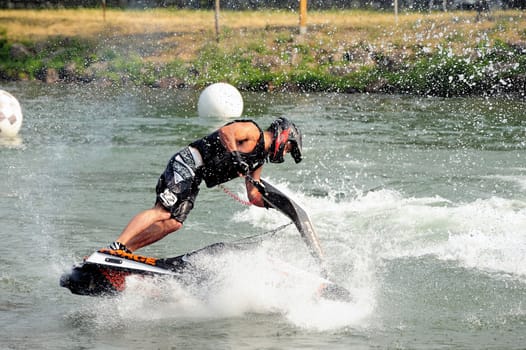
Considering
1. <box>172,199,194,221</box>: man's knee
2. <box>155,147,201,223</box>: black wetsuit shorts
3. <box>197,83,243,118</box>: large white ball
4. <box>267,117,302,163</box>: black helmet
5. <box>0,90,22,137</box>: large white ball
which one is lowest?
<box>197,83,243,118</box>: large white ball

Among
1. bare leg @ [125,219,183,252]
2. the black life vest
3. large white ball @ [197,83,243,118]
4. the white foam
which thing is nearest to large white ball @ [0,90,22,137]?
large white ball @ [197,83,243,118]

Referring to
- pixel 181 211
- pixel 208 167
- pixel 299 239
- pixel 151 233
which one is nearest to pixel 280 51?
pixel 299 239

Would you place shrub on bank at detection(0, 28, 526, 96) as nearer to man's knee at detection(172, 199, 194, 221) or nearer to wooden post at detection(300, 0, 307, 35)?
wooden post at detection(300, 0, 307, 35)

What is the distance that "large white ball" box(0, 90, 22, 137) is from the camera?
670 inches

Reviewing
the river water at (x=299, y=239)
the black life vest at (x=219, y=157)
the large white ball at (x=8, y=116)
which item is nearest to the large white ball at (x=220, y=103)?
the river water at (x=299, y=239)

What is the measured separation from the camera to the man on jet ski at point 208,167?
7.92 meters

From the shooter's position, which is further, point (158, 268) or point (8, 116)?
point (8, 116)

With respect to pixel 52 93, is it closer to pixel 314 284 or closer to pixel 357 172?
pixel 357 172

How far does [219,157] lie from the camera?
8.15 meters

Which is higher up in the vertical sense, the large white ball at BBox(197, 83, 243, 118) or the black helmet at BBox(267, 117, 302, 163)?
the black helmet at BBox(267, 117, 302, 163)

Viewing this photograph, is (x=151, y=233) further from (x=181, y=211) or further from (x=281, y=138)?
(x=281, y=138)

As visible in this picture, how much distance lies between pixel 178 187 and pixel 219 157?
461 mm

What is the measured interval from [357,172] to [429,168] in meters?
1.21

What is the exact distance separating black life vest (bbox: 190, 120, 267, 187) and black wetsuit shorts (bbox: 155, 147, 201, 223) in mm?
123
